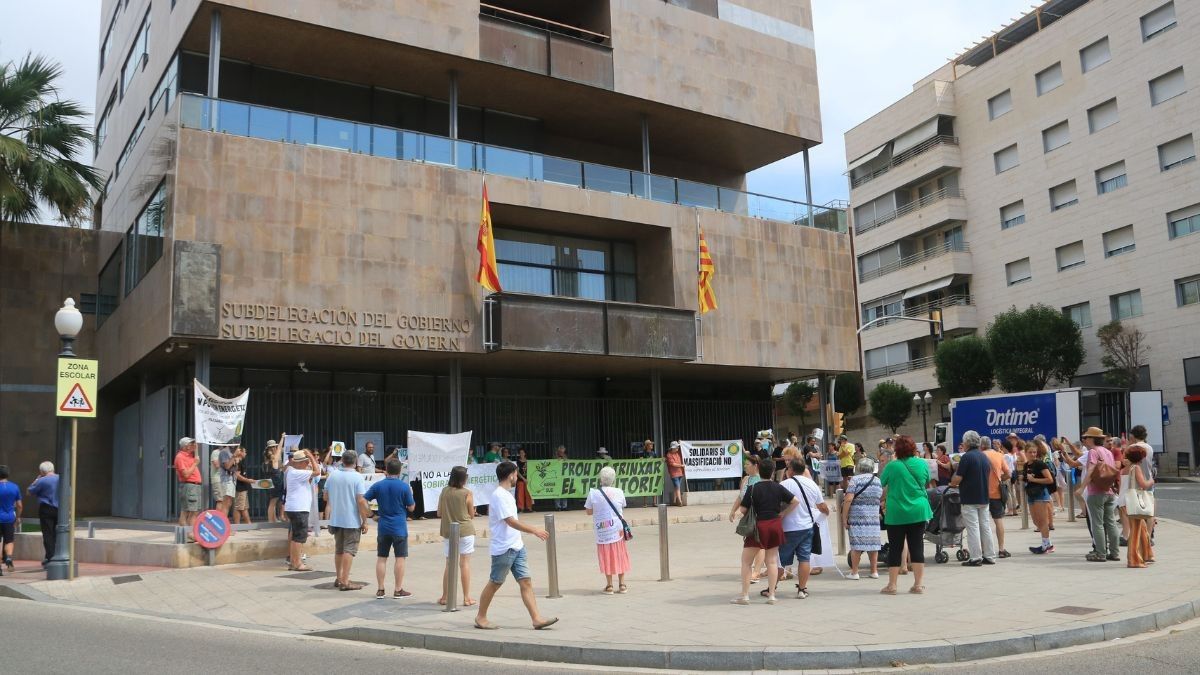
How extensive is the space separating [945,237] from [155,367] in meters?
46.9

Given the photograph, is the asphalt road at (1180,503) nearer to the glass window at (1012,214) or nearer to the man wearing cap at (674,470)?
the man wearing cap at (674,470)

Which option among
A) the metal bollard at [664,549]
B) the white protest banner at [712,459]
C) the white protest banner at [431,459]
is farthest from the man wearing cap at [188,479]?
the white protest banner at [712,459]

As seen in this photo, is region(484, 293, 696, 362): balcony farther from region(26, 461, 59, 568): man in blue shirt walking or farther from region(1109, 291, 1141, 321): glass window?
region(1109, 291, 1141, 321): glass window

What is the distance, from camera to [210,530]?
14.4 metres

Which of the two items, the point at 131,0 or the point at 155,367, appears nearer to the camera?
the point at 155,367

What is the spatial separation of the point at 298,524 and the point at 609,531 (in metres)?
5.16

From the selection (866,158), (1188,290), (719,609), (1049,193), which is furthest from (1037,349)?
(719,609)

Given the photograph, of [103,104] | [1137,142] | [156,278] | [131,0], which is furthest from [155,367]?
[1137,142]

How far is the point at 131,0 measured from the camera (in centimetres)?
2931

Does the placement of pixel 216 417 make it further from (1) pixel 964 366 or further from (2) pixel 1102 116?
(2) pixel 1102 116

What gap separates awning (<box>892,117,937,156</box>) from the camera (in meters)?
55.4

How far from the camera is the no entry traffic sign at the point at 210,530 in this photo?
14.3 meters

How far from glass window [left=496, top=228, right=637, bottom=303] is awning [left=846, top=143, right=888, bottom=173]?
39.0 metres

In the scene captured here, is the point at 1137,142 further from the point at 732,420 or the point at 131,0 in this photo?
the point at 131,0
